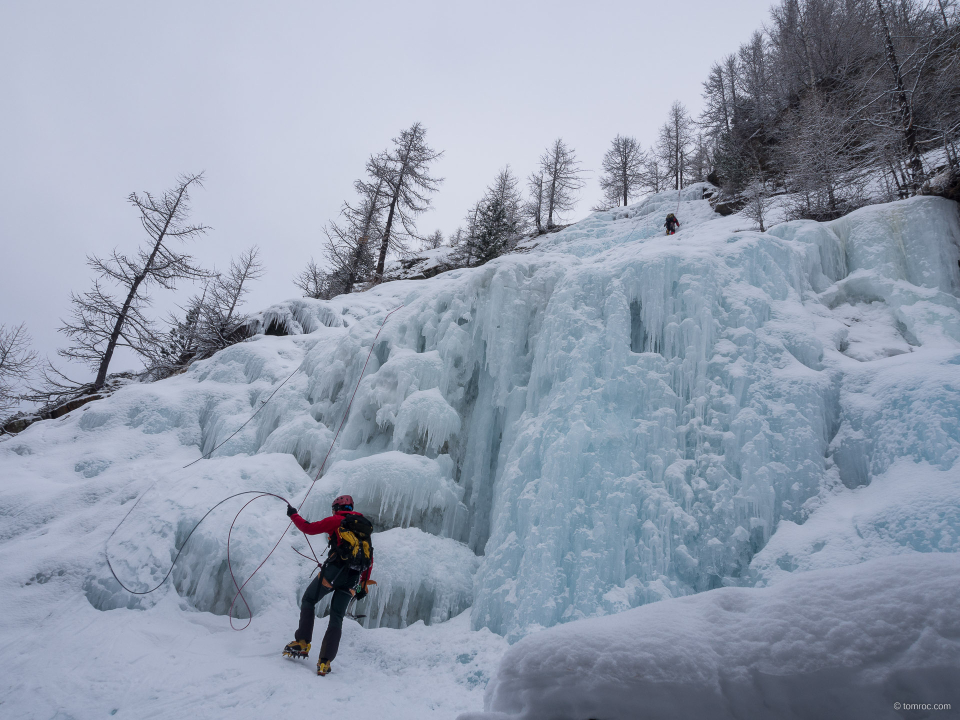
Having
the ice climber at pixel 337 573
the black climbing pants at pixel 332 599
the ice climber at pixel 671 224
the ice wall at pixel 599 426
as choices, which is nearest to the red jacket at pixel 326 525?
the ice climber at pixel 337 573

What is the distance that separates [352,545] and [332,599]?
1.72 ft

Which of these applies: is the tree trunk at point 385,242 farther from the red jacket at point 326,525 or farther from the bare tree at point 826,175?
the red jacket at point 326,525

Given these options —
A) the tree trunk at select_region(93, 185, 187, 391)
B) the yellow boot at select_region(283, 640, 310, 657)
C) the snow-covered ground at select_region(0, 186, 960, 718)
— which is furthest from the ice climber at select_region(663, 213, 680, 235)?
the tree trunk at select_region(93, 185, 187, 391)

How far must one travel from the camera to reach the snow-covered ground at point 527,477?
3.91 meters

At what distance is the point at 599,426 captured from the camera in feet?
17.2

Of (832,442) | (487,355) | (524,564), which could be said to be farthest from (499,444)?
(832,442)

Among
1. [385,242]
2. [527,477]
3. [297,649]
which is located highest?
[385,242]

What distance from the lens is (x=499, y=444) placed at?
650cm

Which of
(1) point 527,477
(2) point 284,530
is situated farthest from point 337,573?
(1) point 527,477

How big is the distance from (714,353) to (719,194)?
1498 centimetres

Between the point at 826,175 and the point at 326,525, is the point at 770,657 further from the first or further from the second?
the point at 826,175

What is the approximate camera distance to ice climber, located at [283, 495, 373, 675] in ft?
13.7

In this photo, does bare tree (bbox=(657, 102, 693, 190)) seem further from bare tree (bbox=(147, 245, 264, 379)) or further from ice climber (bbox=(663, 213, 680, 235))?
bare tree (bbox=(147, 245, 264, 379))

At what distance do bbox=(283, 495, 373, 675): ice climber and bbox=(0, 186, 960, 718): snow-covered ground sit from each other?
30 cm
